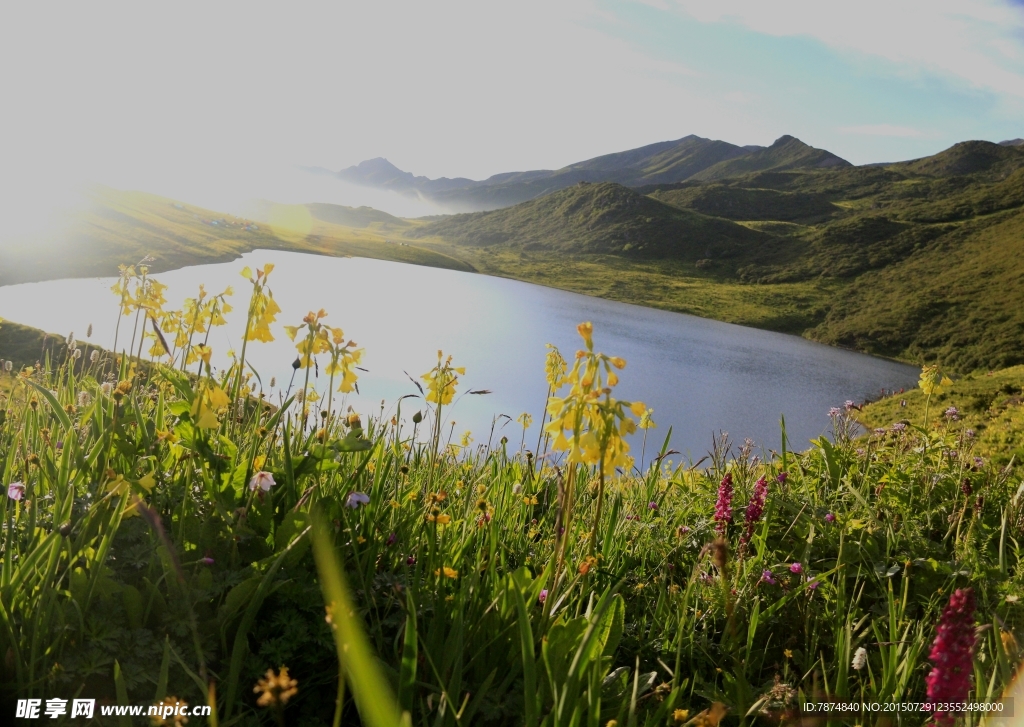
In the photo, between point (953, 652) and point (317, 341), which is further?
point (317, 341)

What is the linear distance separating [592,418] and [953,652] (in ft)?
3.22

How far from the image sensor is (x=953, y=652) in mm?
1196

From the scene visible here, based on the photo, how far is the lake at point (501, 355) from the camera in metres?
16.4

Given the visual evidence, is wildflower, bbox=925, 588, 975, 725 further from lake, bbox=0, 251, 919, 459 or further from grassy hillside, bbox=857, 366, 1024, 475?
lake, bbox=0, 251, 919, 459

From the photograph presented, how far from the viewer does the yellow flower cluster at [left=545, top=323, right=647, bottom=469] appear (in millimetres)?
1762

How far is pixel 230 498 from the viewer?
208 centimetres

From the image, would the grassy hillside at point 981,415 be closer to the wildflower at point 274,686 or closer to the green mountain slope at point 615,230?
the wildflower at point 274,686

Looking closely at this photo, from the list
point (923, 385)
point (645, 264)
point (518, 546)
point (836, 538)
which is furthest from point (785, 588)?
point (645, 264)

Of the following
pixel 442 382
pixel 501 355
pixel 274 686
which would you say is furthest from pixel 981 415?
pixel 501 355

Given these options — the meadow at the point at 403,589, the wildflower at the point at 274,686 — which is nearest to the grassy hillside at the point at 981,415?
the meadow at the point at 403,589

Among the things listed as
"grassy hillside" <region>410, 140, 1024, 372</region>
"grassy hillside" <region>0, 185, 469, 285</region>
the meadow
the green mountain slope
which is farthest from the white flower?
the green mountain slope

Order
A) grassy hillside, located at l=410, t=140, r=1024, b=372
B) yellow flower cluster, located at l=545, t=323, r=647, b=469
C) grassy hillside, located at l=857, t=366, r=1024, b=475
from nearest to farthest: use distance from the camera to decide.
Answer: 1. yellow flower cluster, located at l=545, t=323, r=647, b=469
2. grassy hillside, located at l=857, t=366, r=1024, b=475
3. grassy hillside, located at l=410, t=140, r=1024, b=372

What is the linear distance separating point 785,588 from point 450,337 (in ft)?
88.6

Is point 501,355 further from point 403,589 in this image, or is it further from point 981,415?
point 403,589
